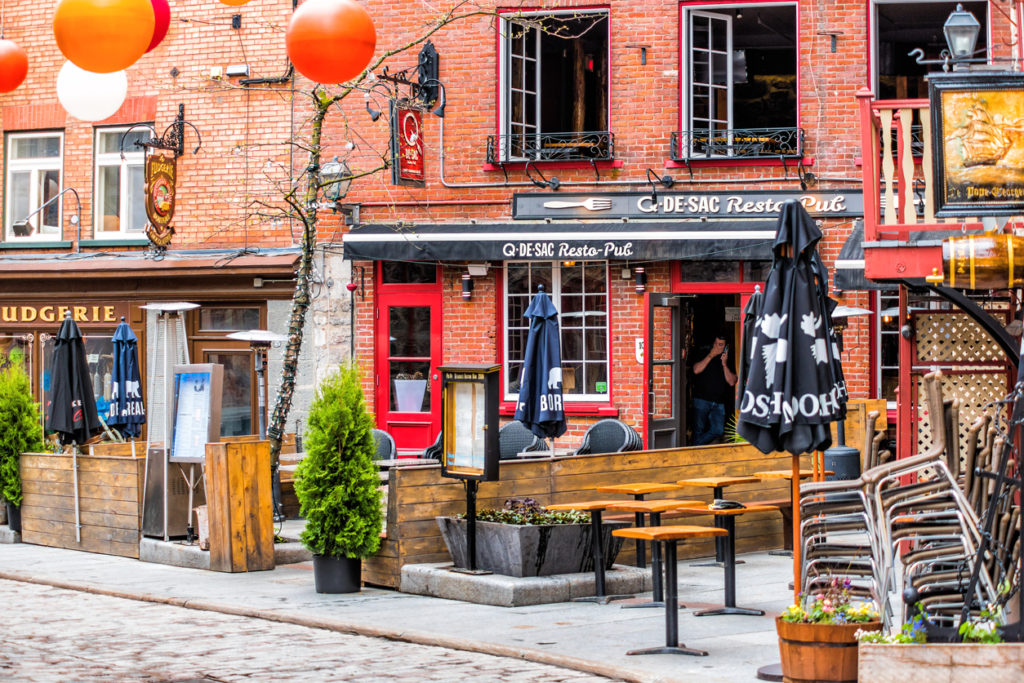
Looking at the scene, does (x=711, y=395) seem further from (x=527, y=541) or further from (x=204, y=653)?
(x=204, y=653)

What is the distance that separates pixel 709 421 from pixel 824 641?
10.7 meters

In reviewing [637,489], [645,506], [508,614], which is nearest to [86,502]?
[508,614]

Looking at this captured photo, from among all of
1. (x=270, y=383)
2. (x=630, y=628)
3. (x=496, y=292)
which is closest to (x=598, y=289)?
(x=496, y=292)

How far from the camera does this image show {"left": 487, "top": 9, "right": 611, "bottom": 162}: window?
1795cm

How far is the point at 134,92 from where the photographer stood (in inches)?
787

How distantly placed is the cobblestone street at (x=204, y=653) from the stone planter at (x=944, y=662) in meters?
1.82

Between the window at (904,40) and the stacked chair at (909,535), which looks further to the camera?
the window at (904,40)

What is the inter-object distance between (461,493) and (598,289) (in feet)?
23.3

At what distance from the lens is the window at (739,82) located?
57.3 ft

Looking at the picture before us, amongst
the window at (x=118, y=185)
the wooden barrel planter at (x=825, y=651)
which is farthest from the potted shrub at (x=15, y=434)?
the wooden barrel planter at (x=825, y=651)

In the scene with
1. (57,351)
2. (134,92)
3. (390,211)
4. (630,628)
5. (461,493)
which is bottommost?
(630,628)

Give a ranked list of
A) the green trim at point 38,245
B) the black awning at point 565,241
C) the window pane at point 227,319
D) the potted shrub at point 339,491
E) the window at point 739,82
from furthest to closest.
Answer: the green trim at point 38,245
the window pane at point 227,319
the window at point 739,82
the black awning at point 565,241
the potted shrub at point 339,491

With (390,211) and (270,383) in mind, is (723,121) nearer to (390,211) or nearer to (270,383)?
(390,211)

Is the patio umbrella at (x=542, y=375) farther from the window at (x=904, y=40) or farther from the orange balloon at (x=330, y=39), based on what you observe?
the window at (x=904, y=40)
